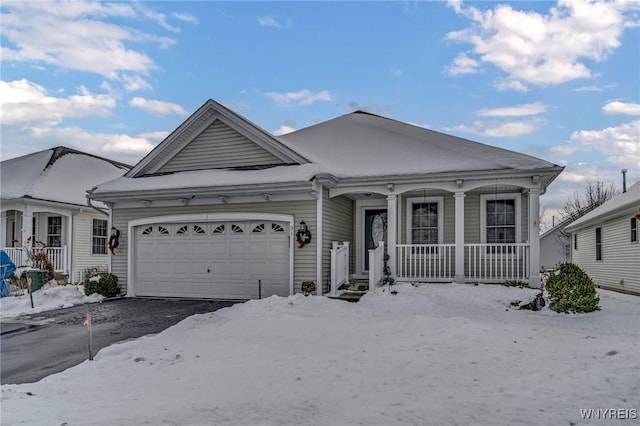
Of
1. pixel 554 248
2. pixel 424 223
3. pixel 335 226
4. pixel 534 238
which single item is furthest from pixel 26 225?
pixel 554 248

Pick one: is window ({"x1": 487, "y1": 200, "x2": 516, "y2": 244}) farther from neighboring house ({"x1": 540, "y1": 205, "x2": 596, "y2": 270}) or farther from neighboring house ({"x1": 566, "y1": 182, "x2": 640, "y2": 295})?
neighboring house ({"x1": 540, "y1": 205, "x2": 596, "y2": 270})

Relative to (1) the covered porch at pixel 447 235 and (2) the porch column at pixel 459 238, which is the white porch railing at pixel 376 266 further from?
(2) the porch column at pixel 459 238

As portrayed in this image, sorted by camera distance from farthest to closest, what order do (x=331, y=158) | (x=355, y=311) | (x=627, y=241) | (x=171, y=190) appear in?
(x=627, y=241)
(x=331, y=158)
(x=171, y=190)
(x=355, y=311)

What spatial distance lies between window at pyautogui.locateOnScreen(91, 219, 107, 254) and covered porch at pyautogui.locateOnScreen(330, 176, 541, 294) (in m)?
12.5

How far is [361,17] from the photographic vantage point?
13.6 meters

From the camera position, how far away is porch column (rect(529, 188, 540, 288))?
1056 cm

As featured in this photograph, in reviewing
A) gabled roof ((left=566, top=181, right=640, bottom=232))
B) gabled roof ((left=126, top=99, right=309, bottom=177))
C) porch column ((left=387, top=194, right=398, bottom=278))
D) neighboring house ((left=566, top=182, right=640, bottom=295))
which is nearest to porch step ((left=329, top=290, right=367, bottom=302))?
porch column ((left=387, top=194, right=398, bottom=278))

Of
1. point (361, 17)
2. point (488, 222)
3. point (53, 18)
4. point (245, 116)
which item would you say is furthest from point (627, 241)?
point (53, 18)

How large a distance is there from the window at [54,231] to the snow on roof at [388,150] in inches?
419

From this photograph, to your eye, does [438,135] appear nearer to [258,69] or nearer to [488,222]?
[488,222]

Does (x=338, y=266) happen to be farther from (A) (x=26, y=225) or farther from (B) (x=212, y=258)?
(A) (x=26, y=225)

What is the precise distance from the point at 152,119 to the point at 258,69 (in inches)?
224

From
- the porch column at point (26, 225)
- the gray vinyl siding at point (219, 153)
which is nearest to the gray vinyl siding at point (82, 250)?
the porch column at point (26, 225)

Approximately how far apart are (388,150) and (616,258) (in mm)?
10013
